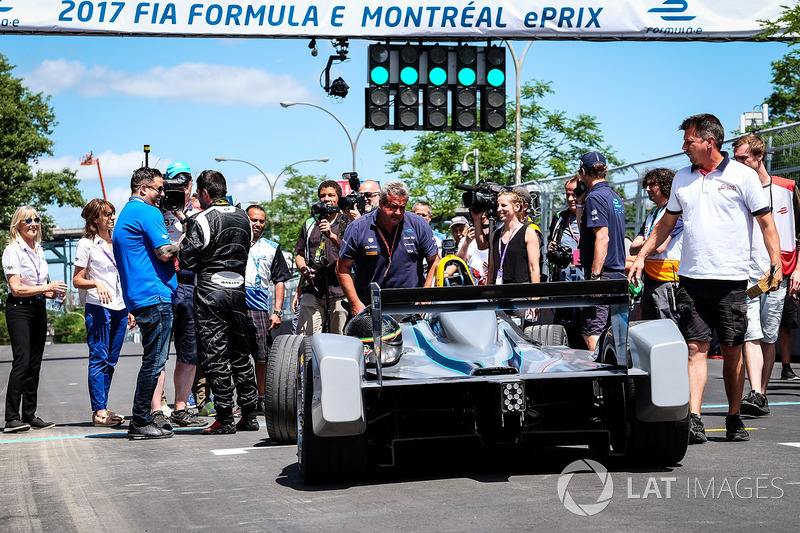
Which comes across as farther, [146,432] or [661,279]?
[146,432]

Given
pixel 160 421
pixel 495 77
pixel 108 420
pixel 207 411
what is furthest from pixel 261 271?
pixel 495 77

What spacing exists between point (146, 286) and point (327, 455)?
3231 millimetres

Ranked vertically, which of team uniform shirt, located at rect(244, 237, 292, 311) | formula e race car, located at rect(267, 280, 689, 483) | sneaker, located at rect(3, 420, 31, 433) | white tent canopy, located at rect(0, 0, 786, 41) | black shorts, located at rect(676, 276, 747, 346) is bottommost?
sneaker, located at rect(3, 420, 31, 433)

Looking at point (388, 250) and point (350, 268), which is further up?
point (388, 250)

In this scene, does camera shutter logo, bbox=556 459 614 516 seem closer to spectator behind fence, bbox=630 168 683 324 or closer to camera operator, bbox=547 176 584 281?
spectator behind fence, bbox=630 168 683 324

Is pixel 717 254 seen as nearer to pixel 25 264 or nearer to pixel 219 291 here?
pixel 219 291

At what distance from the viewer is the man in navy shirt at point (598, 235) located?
820 centimetres

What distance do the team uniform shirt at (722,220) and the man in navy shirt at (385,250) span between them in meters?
1.99

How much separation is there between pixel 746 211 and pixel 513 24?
8.78 meters

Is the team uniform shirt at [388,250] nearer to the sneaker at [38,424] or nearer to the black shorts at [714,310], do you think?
the black shorts at [714,310]

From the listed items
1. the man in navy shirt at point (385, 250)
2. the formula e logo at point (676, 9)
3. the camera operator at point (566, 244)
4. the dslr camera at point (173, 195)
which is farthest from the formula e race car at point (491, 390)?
the formula e logo at point (676, 9)

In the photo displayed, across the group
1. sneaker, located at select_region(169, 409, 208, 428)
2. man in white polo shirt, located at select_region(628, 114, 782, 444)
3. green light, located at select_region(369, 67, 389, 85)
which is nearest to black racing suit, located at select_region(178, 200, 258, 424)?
sneaker, located at select_region(169, 409, 208, 428)

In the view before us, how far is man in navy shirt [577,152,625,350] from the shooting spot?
820cm

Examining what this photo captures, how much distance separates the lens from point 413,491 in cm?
511
